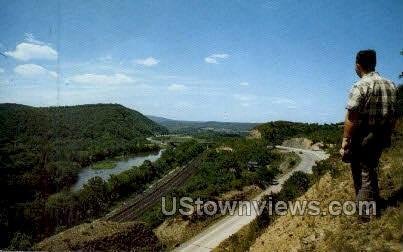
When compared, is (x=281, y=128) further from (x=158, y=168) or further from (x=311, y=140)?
(x=158, y=168)

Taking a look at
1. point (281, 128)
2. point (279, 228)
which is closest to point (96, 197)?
point (281, 128)

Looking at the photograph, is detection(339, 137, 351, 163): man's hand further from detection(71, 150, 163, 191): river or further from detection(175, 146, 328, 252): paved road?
detection(71, 150, 163, 191): river

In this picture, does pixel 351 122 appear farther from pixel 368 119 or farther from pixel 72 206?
pixel 72 206

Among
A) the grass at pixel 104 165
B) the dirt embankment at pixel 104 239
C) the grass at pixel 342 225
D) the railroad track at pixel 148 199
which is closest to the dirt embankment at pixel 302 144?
the railroad track at pixel 148 199

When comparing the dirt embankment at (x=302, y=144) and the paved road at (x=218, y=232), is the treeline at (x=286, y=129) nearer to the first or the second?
the dirt embankment at (x=302, y=144)

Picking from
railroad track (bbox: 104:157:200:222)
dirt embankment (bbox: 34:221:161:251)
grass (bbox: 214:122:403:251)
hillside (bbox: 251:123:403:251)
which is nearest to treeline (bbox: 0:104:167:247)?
railroad track (bbox: 104:157:200:222)

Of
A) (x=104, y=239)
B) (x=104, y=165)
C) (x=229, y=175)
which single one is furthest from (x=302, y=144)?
(x=104, y=165)

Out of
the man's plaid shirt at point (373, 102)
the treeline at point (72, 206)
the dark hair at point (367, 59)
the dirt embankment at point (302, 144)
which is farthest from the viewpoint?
the dirt embankment at point (302, 144)
